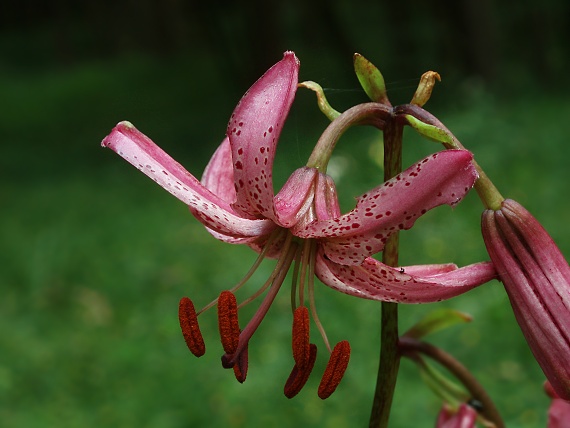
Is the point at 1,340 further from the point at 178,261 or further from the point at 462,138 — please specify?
the point at 462,138

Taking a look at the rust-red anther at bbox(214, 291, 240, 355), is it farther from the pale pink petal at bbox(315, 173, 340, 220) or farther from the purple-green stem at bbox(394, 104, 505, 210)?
the purple-green stem at bbox(394, 104, 505, 210)

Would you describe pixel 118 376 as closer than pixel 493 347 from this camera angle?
No

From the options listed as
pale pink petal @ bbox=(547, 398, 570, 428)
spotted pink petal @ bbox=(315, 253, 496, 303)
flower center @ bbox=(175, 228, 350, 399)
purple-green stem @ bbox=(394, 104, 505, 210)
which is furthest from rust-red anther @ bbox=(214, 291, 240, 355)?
pale pink petal @ bbox=(547, 398, 570, 428)

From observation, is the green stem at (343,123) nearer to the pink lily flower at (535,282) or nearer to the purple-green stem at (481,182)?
the purple-green stem at (481,182)

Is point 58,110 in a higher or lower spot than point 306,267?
higher

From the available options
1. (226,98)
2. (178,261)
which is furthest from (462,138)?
(226,98)

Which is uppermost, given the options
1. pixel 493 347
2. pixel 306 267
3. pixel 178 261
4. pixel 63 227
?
pixel 63 227
